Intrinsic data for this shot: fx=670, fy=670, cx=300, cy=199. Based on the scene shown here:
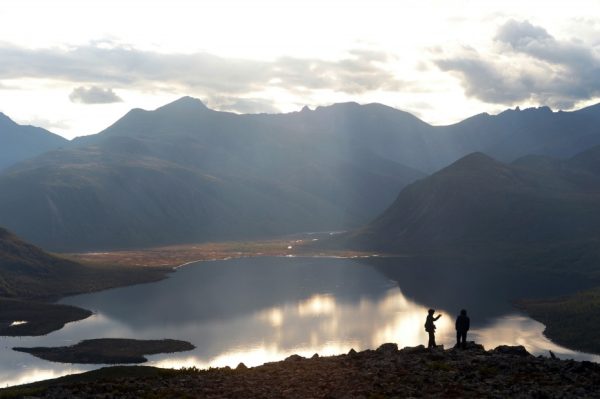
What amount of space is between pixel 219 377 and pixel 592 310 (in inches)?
4284

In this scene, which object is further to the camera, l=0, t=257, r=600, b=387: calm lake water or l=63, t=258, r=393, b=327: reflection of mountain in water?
l=63, t=258, r=393, b=327: reflection of mountain in water

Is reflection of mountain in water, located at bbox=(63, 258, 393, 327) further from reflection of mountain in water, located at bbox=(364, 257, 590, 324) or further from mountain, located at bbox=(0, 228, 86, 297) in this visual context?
mountain, located at bbox=(0, 228, 86, 297)

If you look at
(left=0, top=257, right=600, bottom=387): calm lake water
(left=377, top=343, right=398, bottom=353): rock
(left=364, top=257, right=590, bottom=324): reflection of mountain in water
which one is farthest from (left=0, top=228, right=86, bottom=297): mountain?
(left=377, top=343, right=398, bottom=353): rock

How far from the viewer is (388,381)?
35875mm

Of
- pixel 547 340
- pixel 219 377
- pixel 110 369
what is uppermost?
pixel 219 377

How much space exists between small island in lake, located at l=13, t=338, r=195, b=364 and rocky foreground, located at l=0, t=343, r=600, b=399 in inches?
2552

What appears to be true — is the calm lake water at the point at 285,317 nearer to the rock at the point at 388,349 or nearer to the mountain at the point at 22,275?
the mountain at the point at 22,275

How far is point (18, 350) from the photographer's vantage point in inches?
4316

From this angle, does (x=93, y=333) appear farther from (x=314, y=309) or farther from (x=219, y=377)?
(x=219, y=377)

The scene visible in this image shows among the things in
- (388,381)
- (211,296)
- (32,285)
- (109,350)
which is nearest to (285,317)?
(211,296)

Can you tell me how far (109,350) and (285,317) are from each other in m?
37.3

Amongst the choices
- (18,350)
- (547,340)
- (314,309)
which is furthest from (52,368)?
(547,340)

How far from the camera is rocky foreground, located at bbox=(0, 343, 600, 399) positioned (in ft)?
109

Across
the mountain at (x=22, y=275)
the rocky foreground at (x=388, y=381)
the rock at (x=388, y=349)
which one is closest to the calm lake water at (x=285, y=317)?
the mountain at (x=22, y=275)
